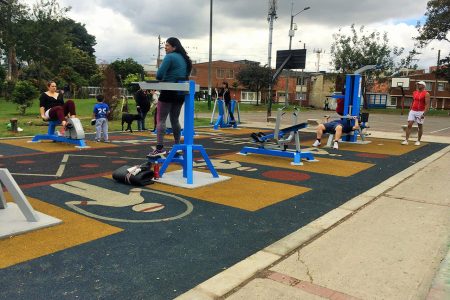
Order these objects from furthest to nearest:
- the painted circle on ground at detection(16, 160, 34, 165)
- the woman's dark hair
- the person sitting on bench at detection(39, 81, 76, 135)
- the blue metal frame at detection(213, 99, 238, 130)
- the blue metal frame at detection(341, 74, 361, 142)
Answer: the blue metal frame at detection(213, 99, 238, 130) < the blue metal frame at detection(341, 74, 361, 142) < the person sitting on bench at detection(39, 81, 76, 135) < the painted circle on ground at detection(16, 160, 34, 165) < the woman's dark hair

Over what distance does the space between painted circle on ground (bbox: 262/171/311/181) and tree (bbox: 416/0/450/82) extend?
46903 mm

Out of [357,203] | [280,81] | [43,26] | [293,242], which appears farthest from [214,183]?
[280,81]

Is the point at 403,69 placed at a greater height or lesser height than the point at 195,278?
greater

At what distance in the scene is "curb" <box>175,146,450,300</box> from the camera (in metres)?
2.79

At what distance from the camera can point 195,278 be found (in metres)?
2.96

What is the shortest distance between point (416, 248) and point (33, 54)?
1882 inches

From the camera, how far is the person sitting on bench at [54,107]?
9.91m

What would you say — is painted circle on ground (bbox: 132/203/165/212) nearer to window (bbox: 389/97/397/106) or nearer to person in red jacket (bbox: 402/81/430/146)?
person in red jacket (bbox: 402/81/430/146)

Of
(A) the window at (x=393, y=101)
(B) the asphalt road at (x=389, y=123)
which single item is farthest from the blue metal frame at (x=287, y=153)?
(A) the window at (x=393, y=101)

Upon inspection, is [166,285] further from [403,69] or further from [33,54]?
[403,69]

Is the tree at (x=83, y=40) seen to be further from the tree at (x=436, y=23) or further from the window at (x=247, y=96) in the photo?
the tree at (x=436, y=23)

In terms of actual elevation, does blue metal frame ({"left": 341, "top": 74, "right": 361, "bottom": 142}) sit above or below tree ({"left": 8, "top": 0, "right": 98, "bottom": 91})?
below

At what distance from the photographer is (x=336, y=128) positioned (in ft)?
34.9

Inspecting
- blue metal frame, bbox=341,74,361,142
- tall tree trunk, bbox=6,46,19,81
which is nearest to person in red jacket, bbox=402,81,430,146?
blue metal frame, bbox=341,74,361,142
